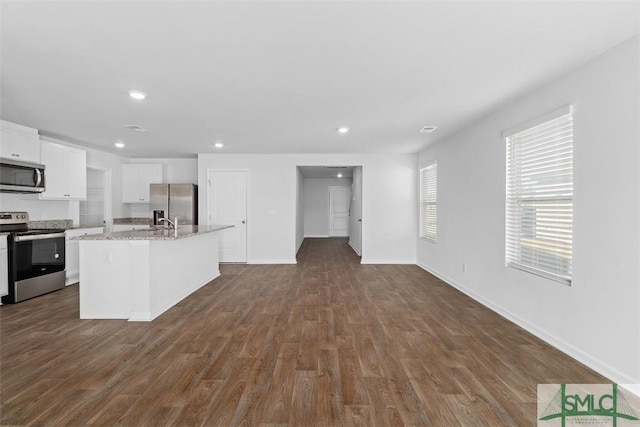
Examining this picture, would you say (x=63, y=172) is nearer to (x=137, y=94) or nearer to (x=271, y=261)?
(x=137, y=94)

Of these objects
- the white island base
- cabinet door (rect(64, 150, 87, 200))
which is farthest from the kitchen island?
cabinet door (rect(64, 150, 87, 200))

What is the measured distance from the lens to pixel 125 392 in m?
2.03

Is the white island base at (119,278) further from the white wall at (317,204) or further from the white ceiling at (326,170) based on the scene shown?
the white wall at (317,204)

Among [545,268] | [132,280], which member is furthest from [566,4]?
[132,280]

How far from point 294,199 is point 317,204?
17.5ft

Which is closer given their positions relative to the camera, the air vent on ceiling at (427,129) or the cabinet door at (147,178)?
the air vent on ceiling at (427,129)

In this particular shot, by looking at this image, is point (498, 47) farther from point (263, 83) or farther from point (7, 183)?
point (7, 183)

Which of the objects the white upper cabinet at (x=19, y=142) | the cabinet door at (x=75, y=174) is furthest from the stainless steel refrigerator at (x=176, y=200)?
the white upper cabinet at (x=19, y=142)

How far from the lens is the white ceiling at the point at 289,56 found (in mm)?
1826

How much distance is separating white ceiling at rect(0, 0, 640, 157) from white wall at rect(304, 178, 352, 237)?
7.81 metres

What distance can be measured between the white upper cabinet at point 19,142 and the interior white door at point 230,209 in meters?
2.78

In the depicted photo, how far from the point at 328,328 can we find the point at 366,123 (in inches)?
108

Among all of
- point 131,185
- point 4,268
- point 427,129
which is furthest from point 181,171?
point 427,129

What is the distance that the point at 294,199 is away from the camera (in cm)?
663
